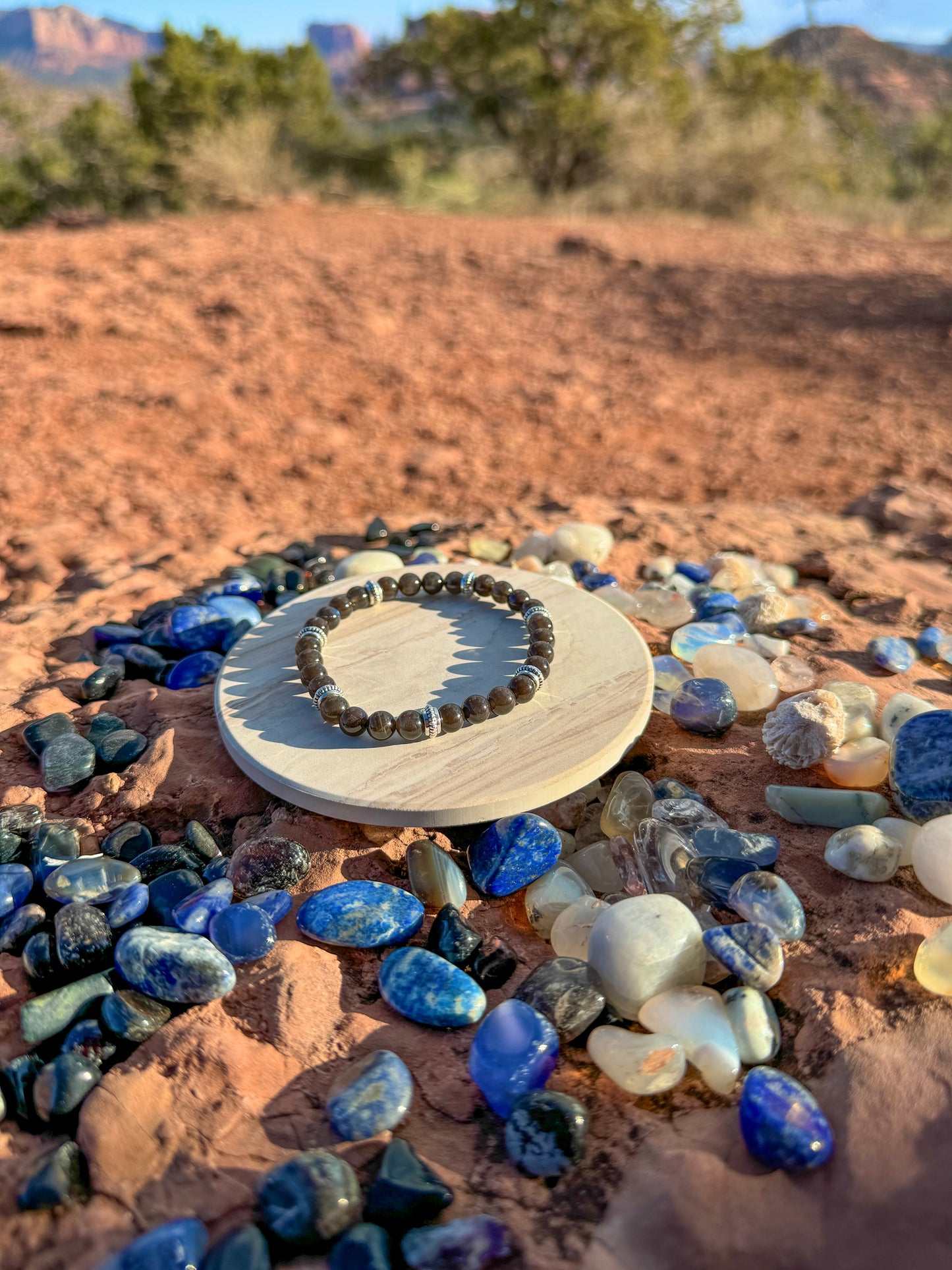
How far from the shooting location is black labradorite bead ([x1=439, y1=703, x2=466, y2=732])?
1.90 metres

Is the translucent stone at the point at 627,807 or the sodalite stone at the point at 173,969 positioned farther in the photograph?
the translucent stone at the point at 627,807

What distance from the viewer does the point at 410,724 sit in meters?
1.87

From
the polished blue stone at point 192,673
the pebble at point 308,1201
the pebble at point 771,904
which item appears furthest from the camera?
the polished blue stone at point 192,673

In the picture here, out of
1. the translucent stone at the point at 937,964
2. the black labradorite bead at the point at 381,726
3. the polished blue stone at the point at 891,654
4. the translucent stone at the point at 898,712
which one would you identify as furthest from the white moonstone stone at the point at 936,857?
the black labradorite bead at the point at 381,726

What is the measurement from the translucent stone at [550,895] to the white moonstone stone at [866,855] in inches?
20.0

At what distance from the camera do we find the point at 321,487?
12.8 feet

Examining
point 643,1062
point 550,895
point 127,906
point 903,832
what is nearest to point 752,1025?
point 643,1062

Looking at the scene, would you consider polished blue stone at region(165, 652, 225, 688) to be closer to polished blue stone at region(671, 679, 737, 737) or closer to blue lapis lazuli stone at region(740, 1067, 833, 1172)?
polished blue stone at region(671, 679, 737, 737)

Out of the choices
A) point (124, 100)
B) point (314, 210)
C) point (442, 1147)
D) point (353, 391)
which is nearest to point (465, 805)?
point (442, 1147)

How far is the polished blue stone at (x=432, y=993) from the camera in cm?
146

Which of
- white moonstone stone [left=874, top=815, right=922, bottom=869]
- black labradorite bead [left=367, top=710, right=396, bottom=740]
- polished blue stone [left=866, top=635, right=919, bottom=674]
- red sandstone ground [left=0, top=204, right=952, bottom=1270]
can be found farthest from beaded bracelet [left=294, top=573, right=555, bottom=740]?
polished blue stone [left=866, top=635, right=919, bottom=674]

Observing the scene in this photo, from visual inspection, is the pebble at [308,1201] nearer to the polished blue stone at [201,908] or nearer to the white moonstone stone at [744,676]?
the polished blue stone at [201,908]

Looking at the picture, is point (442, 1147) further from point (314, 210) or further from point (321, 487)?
point (314, 210)

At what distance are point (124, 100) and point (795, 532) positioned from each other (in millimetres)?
10933
